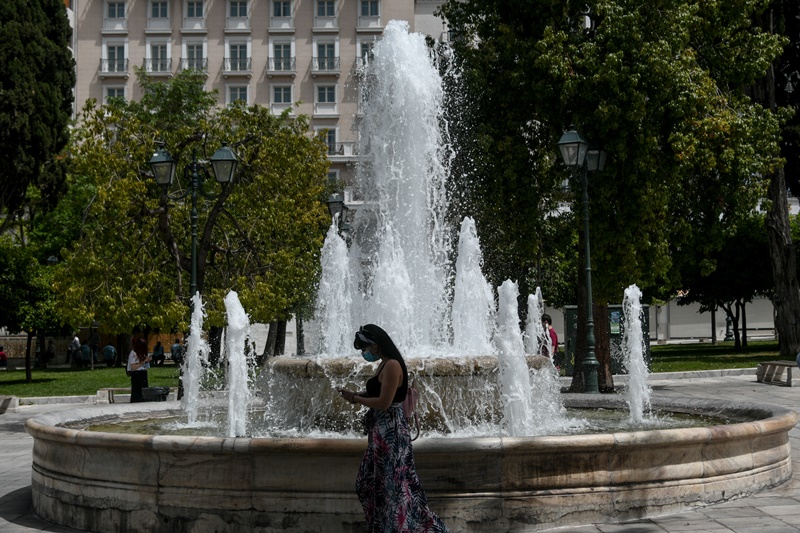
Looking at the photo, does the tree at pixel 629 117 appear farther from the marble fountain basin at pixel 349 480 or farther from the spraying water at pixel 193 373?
the marble fountain basin at pixel 349 480

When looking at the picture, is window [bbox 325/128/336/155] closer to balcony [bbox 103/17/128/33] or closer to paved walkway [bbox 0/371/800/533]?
balcony [bbox 103/17/128/33]

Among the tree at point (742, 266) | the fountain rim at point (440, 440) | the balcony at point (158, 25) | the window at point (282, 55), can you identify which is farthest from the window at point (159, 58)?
the fountain rim at point (440, 440)

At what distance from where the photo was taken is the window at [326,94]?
59.8 meters

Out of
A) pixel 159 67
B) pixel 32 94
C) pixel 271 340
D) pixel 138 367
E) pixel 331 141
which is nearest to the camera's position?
pixel 138 367

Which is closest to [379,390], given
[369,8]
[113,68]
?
[369,8]

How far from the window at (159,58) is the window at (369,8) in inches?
475

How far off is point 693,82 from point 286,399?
12713 mm

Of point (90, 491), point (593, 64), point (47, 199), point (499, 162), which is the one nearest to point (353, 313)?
point (499, 162)

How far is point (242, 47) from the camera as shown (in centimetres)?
5984

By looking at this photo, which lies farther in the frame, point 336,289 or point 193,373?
point 336,289

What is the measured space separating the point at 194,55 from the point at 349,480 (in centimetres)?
5578

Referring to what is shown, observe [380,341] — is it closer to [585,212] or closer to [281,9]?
[585,212]

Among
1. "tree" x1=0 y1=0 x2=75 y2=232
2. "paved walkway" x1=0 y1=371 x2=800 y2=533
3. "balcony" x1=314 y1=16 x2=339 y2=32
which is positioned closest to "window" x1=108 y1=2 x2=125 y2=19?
"balcony" x1=314 y1=16 x2=339 y2=32

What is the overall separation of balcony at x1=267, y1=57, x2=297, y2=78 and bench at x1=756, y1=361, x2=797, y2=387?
42.2 m
